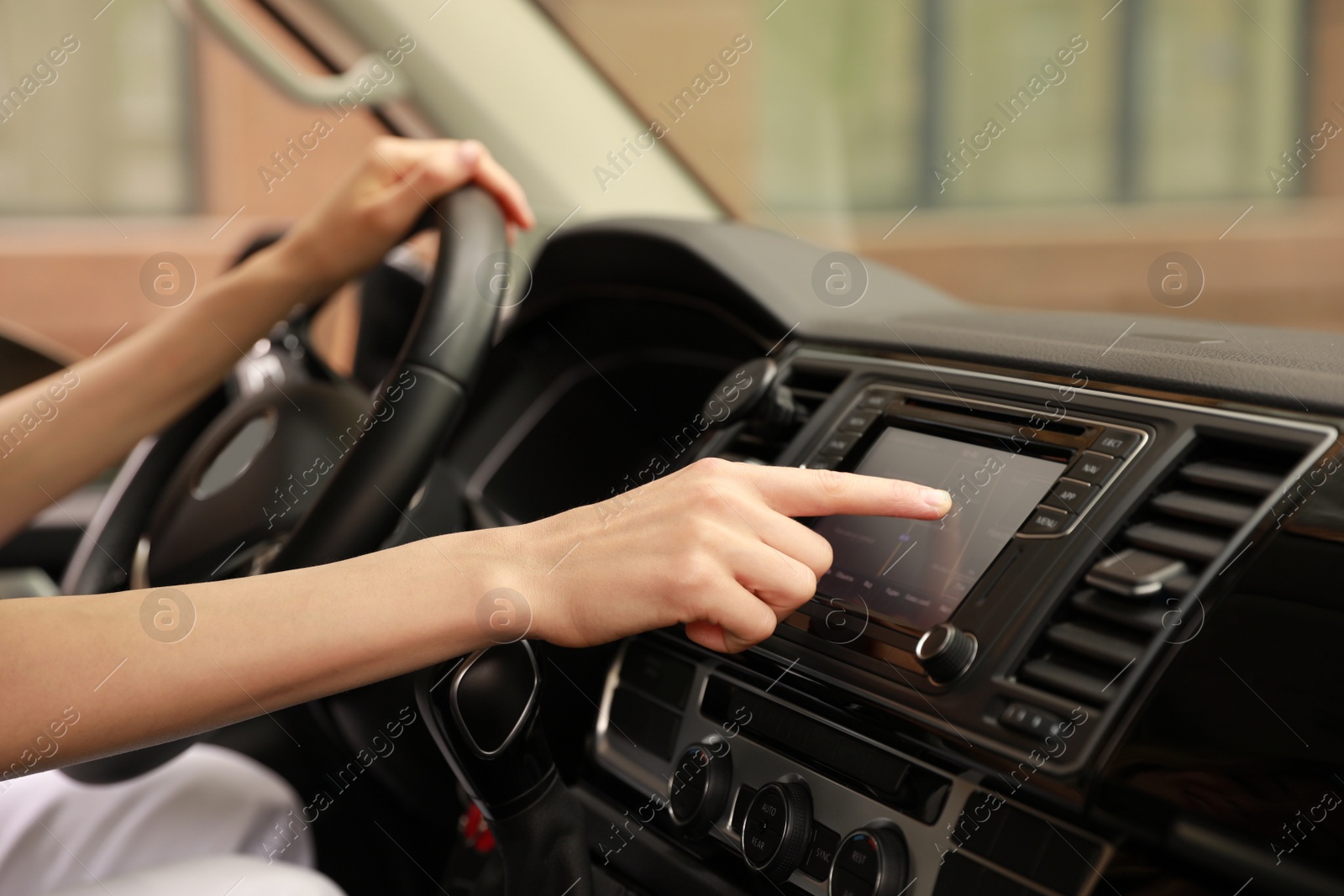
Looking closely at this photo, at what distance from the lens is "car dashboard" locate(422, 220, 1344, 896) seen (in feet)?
1.88

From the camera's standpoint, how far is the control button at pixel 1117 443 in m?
0.69

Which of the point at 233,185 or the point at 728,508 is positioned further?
the point at 233,185

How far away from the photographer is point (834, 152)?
72.8 inches

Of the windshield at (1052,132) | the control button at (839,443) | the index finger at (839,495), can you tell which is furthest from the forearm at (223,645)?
the windshield at (1052,132)

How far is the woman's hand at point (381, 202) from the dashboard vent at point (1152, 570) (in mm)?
652

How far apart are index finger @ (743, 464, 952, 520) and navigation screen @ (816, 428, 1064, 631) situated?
7 centimetres

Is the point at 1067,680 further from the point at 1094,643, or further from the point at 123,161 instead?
the point at 123,161

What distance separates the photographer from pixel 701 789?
0.77 metres

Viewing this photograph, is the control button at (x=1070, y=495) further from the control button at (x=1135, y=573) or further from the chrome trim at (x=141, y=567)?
the chrome trim at (x=141, y=567)

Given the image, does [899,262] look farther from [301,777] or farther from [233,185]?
[301,777]

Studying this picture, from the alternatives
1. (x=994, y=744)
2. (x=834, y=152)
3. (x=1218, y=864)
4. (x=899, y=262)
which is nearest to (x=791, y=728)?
(x=994, y=744)

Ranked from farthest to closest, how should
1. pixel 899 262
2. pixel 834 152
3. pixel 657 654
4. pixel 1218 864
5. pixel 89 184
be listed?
pixel 89 184
pixel 899 262
pixel 834 152
pixel 657 654
pixel 1218 864

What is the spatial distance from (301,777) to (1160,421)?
3.02 ft

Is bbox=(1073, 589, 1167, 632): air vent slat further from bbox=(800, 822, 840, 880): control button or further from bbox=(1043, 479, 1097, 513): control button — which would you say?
bbox=(800, 822, 840, 880): control button
